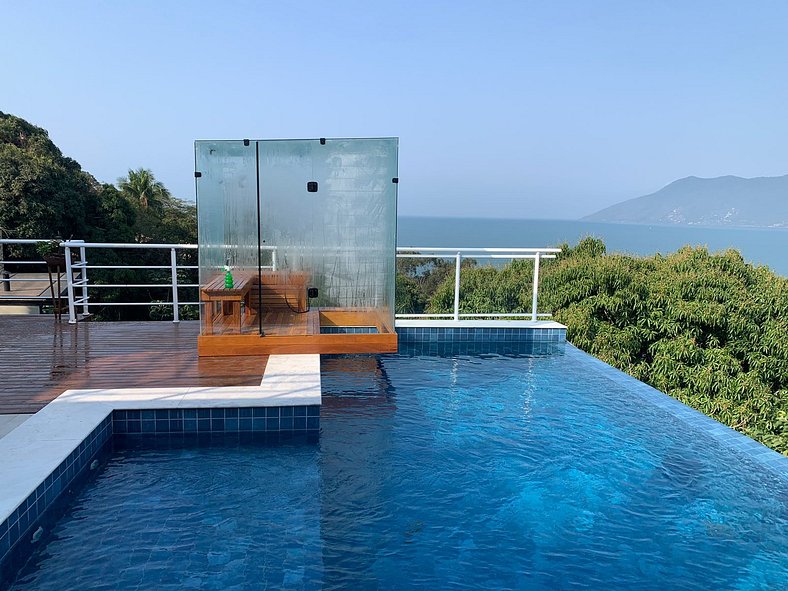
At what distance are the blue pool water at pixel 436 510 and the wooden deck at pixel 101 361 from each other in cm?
71

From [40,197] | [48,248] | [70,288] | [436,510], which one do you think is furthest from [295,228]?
[40,197]

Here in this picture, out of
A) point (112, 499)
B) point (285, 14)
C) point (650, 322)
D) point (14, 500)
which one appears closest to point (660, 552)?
point (112, 499)

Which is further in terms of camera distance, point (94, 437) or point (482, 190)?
point (482, 190)

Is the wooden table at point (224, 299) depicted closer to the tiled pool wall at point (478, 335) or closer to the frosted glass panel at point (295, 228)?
the frosted glass panel at point (295, 228)

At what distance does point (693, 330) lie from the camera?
308 inches

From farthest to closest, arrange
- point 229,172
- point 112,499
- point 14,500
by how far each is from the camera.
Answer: point 229,172 → point 112,499 → point 14,500

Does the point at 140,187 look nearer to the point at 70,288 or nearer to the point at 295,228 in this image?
the point at 70,288

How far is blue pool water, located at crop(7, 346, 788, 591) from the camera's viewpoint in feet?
8.00

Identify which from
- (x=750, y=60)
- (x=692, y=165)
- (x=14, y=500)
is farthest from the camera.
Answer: (x=692, y=165)

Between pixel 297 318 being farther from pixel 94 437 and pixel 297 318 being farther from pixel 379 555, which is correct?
pixel 379 555

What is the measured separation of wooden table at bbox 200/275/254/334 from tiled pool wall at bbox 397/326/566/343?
2.03 m

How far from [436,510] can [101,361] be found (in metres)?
3.26

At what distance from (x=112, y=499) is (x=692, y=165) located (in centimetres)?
5285

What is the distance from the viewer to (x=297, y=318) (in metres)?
5.14
